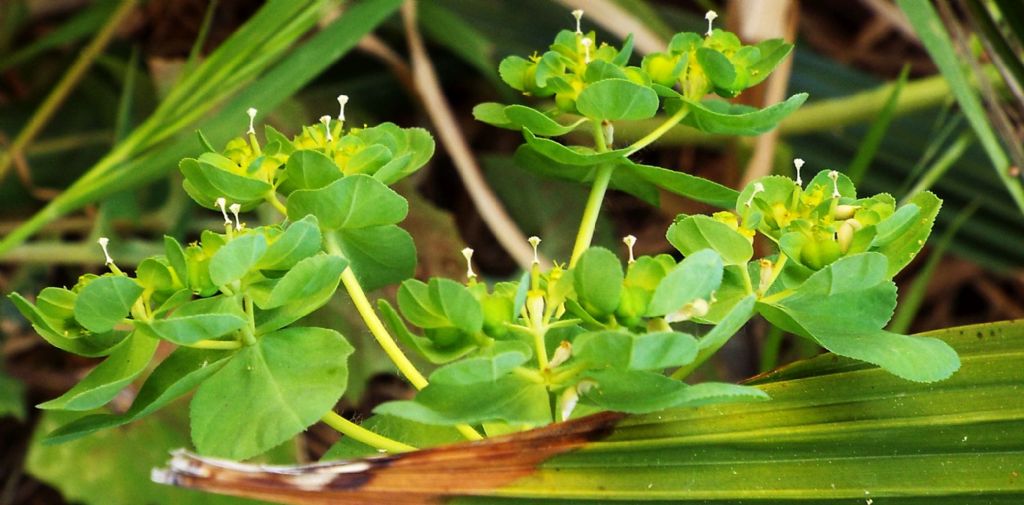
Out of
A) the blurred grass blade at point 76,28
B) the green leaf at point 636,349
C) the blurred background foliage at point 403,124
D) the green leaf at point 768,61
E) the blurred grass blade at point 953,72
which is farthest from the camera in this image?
the blurred grass blade at point 76,28

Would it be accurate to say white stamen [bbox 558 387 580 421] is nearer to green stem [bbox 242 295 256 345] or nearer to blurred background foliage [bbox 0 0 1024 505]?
green stem [bbox 242 295 256 345]

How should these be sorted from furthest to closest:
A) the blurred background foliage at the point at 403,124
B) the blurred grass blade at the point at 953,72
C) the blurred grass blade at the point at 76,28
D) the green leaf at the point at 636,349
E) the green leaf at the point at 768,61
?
the blurred grass blade at the point at 76,28 → the blurred background foliage at the point at 403,124 → the blurred grass blade at the point at 953,72 → the green leaf at the point at 768,61 → the green leaf at the point at 636,349

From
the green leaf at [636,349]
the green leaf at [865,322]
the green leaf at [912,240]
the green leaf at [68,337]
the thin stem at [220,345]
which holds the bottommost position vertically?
the green leaf at [865,322]

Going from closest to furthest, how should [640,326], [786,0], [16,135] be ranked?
[640,326], [786,0], [16,135]

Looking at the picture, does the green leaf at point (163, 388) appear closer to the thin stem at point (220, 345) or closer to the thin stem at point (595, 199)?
the thin stem at point (220, 345)

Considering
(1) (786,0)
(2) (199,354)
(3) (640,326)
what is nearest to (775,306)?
(3) (640,326)

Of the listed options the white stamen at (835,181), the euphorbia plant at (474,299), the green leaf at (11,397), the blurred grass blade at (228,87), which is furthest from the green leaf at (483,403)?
the green leaf at (11,397)

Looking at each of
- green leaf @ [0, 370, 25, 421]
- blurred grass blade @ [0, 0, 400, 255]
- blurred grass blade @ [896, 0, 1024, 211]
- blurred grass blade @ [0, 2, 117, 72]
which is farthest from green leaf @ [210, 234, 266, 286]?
blurred grass blade @ [0, 2, 117, 72]

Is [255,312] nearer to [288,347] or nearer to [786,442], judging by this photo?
[288,347]
